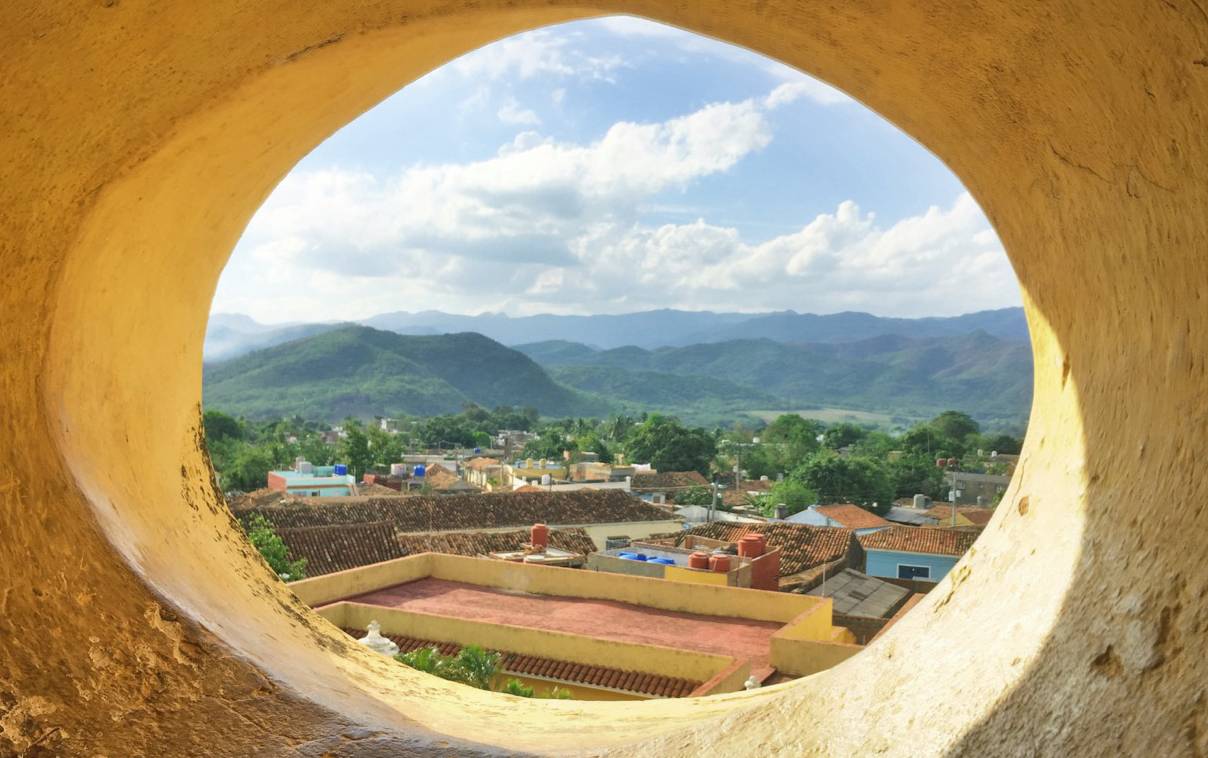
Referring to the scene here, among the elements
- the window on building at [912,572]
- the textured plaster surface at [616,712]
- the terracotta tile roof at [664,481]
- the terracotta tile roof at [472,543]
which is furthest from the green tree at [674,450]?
the textured plaster surface at [616,712]

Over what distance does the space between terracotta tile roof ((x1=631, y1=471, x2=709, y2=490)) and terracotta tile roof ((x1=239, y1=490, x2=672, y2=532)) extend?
1603 cm

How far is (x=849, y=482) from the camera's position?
44.2 m

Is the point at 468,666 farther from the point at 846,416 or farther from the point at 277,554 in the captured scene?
the point at 846,416

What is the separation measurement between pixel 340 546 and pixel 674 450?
4116 cm

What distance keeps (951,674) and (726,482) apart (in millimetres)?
54946

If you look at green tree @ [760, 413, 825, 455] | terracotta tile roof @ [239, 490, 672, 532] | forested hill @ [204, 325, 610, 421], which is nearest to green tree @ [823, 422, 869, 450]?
green tree @ [760, 413, 825, 455]

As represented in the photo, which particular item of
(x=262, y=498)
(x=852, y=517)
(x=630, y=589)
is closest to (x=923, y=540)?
(x=852, y=517)

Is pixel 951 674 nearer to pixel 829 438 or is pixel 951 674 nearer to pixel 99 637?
pixel 99 637

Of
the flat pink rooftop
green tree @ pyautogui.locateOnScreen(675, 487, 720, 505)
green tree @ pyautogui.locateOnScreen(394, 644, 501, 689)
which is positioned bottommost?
green tree @ pyautogui.locateOnScreen(675, 487, 720, 505)

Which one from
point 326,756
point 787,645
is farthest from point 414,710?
point 787,645

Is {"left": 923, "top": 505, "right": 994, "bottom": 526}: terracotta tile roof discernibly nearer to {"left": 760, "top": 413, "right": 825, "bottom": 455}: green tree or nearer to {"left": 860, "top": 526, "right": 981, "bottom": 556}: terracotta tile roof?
{"left": 860, "top": 526, "right": 981, "bottom": 556}: terracotta tile roof

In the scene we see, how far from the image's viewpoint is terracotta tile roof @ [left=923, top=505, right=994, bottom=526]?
30.8 metres

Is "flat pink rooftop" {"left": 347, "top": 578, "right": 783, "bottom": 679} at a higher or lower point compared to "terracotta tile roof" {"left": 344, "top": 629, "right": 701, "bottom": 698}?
higher

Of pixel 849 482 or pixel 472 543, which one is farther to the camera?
pixel 849 482
